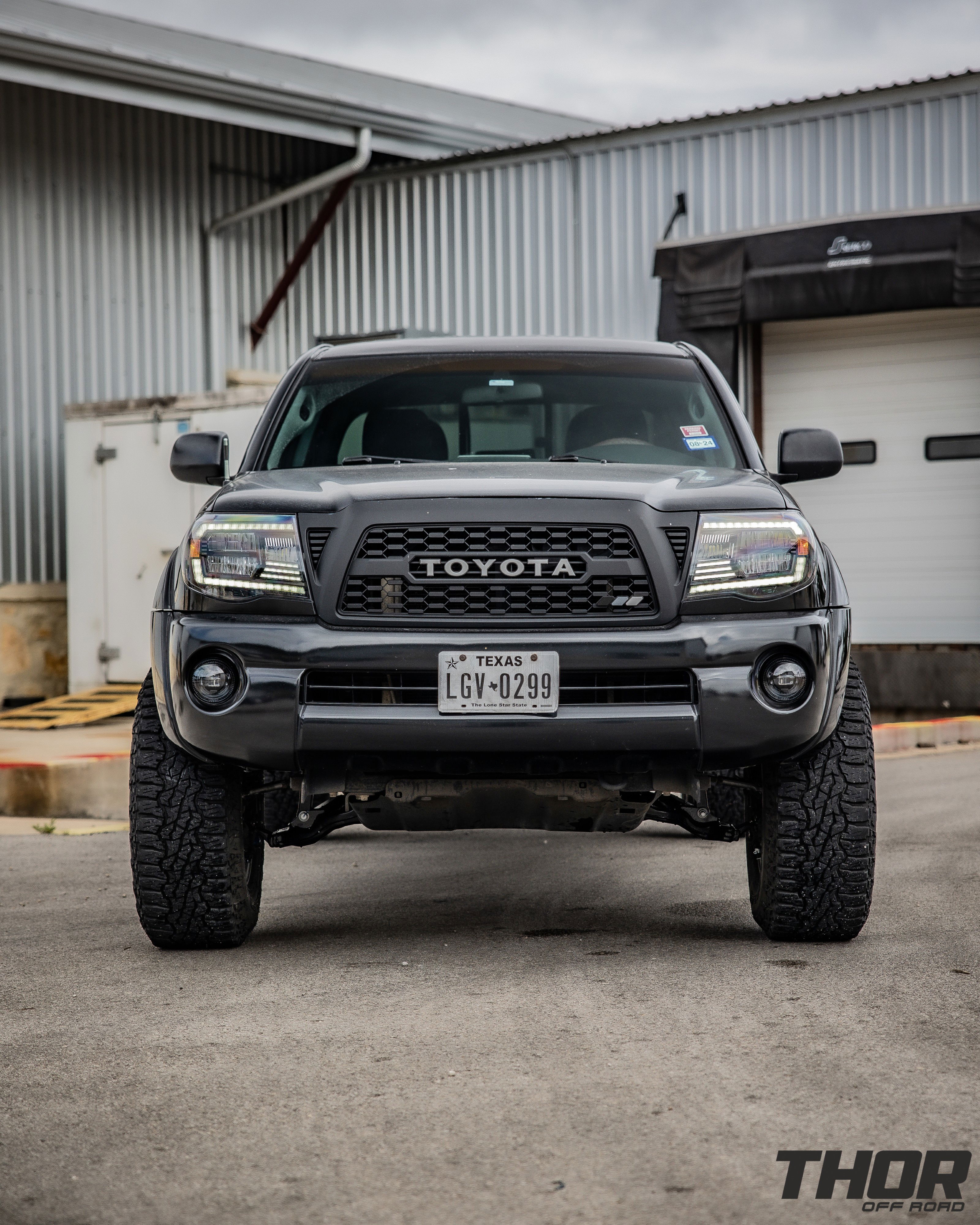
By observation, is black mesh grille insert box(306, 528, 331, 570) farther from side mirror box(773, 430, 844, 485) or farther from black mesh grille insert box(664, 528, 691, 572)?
side mirror box(773, 430, 844, 485)

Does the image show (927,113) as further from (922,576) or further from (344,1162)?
(344,1162)

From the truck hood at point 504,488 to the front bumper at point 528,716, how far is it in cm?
35

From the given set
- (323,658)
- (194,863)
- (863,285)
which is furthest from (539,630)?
(863,285)

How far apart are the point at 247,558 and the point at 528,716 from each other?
0.89 m

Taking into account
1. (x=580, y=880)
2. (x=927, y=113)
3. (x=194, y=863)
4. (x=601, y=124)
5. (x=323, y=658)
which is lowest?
(x=580, y=880)

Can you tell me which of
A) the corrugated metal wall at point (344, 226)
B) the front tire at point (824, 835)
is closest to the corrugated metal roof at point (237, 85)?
the corrugated metal wall at point (344, 226)

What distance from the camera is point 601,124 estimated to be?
18.9 metres

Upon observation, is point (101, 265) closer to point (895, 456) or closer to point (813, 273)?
point (813, 273)

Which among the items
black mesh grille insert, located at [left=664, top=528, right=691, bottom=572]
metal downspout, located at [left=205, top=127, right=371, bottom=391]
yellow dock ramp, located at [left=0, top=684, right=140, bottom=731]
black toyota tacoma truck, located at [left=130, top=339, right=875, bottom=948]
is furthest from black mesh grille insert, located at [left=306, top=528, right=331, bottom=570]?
metal downspout, located at [left=205, top=127, right=371, bottom=391]

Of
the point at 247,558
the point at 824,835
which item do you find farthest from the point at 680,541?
the point at 247,558

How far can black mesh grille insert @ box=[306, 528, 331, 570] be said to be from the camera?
174 inches

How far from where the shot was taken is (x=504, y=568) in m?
4.37

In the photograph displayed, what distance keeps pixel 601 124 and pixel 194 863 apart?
15.8 meters

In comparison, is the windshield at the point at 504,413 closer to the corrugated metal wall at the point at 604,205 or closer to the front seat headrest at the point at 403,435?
the front seat headrest at the point at 403,435
